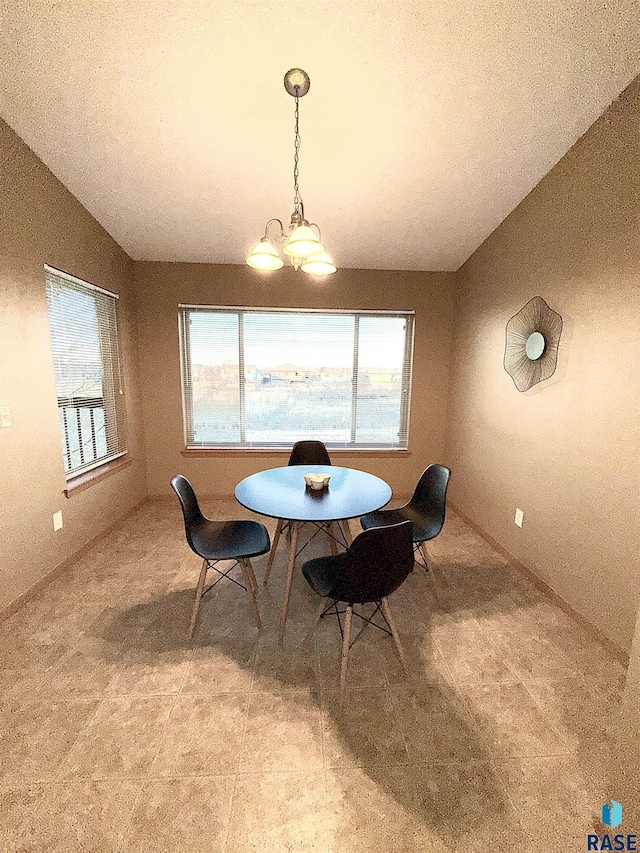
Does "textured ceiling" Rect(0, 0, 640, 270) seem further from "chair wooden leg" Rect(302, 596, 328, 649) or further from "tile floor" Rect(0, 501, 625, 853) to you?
"tile floor" Rect(0, 501, 625, 853)

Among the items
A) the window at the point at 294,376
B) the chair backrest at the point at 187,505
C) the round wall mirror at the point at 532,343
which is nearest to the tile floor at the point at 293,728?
the chair backrest at the point at 187,505

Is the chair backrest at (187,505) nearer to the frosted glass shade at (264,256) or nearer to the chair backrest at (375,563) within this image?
the chair backrest at (375,563)

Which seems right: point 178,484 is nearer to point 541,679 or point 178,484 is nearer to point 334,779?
point 334,779

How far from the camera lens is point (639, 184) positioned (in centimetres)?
178

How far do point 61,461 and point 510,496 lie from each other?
3302 millimetres

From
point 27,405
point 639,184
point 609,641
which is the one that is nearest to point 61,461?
point 27,405

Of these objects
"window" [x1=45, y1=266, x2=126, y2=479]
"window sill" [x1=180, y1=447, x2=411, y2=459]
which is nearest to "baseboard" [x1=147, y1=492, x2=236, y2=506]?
"window sill" [x1=180, y1=447, x2=411, y2=459]

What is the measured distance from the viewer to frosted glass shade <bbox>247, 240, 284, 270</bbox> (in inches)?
70.8

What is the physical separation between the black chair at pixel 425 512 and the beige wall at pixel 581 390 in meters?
0.72

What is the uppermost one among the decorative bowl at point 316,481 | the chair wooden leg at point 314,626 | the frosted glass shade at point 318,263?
the frosted glass shade at point 318,263

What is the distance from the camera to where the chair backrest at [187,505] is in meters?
1.96

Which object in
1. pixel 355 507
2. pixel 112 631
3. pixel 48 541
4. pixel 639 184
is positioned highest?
pixel 639 184

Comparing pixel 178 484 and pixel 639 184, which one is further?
pixel 178 484

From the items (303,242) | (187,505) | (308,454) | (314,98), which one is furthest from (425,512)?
(314,98)
